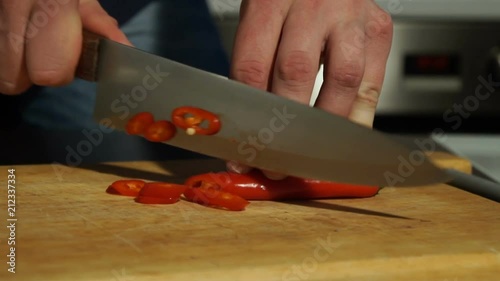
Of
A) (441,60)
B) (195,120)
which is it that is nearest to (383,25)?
(195,120)

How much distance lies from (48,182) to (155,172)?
19 centimetres

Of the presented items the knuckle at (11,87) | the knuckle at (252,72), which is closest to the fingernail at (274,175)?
the knuckle at (252,72)

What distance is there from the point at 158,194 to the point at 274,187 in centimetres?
17

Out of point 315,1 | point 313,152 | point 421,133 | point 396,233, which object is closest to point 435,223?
point 396,233

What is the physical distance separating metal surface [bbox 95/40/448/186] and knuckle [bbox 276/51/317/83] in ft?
0.24

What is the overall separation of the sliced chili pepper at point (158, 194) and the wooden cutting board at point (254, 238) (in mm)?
17

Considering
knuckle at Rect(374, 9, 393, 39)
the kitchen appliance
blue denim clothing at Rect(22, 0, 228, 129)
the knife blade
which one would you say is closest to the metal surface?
the knife blade

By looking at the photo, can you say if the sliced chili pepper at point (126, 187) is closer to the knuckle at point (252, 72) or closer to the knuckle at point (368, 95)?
the knuckle at point (252, 72)

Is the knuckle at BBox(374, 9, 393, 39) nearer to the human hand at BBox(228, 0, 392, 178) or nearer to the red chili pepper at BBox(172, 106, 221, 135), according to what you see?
the human hand at BBox(228, 0, 392, 178)

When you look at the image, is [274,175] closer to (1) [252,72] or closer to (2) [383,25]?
(1) [252,72]

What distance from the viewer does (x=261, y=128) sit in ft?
3.95

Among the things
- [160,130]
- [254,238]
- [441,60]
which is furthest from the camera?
[441,60]

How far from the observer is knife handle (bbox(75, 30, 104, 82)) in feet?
4.16

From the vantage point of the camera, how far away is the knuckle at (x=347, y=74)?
1.25 meters
